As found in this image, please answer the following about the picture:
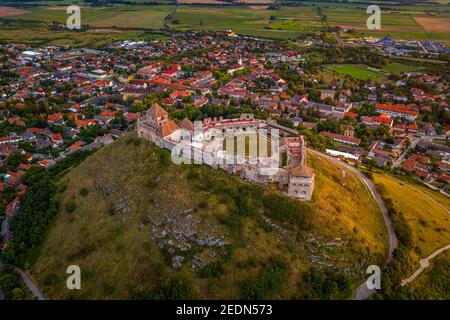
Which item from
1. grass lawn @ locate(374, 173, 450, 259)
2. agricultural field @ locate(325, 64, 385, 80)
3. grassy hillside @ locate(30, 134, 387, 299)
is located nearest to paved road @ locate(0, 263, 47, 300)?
grassy hillside @ locate(30, 134, 387, 299)

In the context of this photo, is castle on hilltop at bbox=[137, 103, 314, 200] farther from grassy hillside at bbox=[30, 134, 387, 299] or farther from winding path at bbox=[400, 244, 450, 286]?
winding path at bbox=[400, 244, 450, 286]

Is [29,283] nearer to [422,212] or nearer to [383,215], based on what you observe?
[383,215]

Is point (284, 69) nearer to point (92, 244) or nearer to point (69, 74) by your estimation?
point (69, 74)

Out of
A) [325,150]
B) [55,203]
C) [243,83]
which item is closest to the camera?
[55,203]

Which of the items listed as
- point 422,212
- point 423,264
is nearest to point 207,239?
point 423,264

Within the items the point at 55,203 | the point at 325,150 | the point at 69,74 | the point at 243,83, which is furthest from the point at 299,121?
the point at 69,74

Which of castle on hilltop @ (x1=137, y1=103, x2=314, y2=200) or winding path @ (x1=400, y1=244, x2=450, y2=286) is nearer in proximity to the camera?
winding path @ (x1=400, y1=244, x2=450, y2=286)
